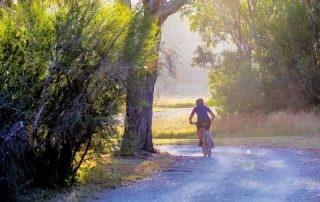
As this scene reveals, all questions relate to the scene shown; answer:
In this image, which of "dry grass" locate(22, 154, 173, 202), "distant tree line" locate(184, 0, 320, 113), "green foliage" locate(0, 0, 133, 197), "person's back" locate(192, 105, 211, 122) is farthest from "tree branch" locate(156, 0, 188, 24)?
"distant tree line" locate(184, 0, 320, 113)

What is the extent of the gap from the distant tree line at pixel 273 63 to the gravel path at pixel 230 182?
12.9 metres

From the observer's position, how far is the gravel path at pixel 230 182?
1002 cm

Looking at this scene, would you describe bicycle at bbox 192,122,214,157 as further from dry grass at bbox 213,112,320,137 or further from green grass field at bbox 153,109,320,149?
dry grass at bbox 213,112,320,137

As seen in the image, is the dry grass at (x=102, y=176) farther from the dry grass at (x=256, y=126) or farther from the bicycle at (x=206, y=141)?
the dry grass at (x=256, y=126)

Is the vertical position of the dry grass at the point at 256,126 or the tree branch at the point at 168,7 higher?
the tree branch at the point at 168,7

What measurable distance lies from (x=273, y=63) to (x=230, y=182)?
69.4 ft

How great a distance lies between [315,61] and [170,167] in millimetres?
17725

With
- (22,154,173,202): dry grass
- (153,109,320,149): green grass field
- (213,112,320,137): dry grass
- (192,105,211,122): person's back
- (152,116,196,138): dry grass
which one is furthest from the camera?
(152,116,196,138): dry grass

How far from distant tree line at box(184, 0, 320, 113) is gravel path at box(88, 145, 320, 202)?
42.4 feet

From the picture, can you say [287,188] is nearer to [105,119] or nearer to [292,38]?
[105,119]

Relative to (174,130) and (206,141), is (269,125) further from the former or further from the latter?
(206,141)

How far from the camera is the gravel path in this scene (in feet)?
32.9

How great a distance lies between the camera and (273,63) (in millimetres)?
31875

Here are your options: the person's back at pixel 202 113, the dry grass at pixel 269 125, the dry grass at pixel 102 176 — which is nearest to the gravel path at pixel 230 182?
the dry grass at pixel 102 176
